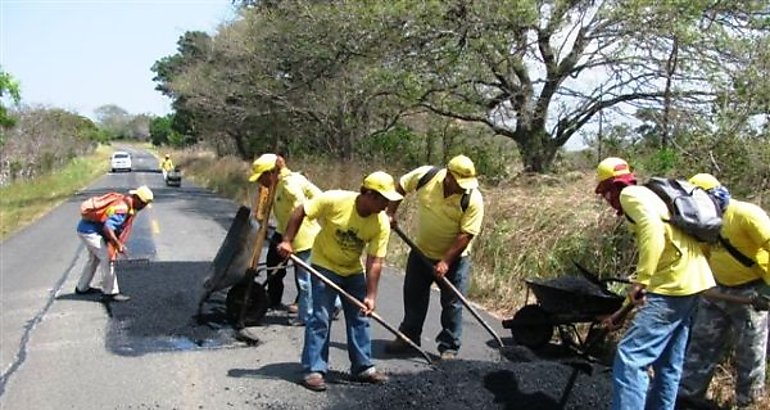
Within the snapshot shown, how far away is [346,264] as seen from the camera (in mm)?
6125

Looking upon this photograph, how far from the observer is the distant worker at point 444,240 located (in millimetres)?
6629

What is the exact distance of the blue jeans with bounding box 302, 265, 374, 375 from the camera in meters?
6.05

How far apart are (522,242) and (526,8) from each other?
16.6ft

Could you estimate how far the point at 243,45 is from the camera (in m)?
25.5

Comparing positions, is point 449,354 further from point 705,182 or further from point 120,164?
point 120,164

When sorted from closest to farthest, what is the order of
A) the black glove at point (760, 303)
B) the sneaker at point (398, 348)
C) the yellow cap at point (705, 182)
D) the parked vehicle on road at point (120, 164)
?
the black glove at point (760, 303) < the yellow cap at point (705, 182) < the sneaker at point (398, 348) < the parked vehicle on road at point (120, 164)

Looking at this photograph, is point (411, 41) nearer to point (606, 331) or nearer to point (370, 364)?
point (370, 364)

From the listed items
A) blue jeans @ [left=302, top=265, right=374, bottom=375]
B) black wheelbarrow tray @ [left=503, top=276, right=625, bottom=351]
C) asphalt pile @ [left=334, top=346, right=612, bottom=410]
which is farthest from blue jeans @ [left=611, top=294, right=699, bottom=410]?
blue jeans @ [left=302, top=265, right=374, bottom=375]

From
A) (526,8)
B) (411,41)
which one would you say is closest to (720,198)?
(526,8)

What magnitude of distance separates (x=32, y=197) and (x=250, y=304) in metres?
25.1

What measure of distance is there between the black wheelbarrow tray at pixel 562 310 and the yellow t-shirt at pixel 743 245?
0.76m

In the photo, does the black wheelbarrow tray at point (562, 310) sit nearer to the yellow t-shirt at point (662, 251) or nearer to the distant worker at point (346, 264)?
the yellow t-shirt at point (662, 251)

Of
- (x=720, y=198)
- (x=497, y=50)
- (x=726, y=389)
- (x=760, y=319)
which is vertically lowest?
(x=726, y=389)

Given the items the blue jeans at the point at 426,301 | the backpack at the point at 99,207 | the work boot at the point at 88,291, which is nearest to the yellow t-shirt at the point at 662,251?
the blue jeans at the point at 426,301
